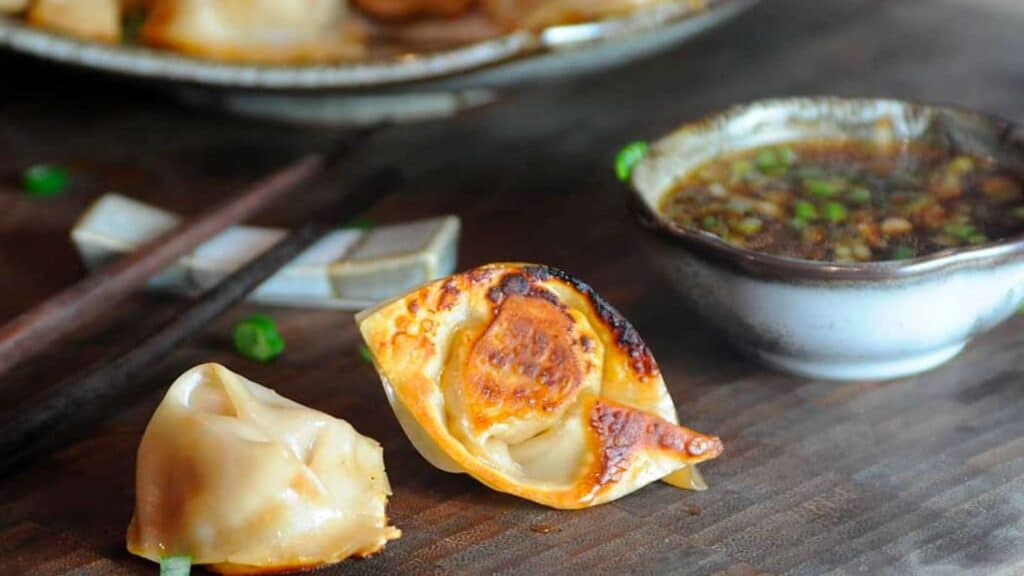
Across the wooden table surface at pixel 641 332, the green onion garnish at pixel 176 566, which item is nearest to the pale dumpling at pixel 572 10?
the wooden table surface at pixel 641 332

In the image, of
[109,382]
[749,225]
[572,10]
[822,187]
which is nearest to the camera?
[109,382]

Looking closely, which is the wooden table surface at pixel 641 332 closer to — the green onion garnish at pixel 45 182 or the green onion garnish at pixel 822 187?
the green onion garnish at pixel 45 182

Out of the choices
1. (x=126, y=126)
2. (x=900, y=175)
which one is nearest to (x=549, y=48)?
(x=900, y=175)

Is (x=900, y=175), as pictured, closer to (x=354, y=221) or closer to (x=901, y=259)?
(x=901, y=259)

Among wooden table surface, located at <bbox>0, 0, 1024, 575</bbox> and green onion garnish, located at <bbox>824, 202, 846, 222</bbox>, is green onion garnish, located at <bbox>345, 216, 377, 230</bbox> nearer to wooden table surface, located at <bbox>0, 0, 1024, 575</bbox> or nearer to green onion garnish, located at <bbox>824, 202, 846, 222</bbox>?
wooden table surface, located at <bbox>0, 0, 1024, 575</bbox>

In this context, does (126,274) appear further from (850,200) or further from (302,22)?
(850,200)

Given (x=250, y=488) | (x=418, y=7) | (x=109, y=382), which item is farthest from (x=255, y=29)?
(x=250, y=488)

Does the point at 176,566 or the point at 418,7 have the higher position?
the point at 418,7
